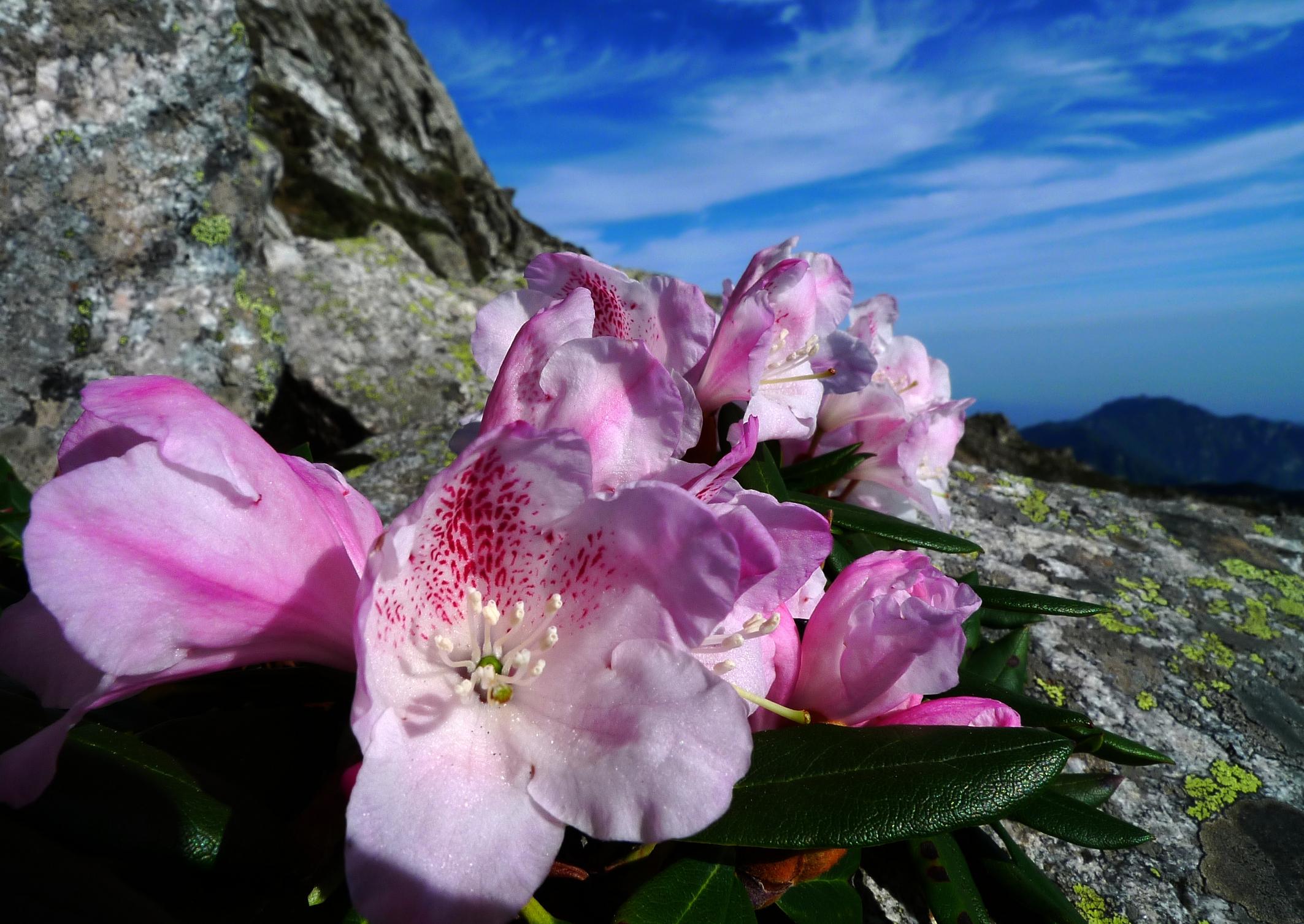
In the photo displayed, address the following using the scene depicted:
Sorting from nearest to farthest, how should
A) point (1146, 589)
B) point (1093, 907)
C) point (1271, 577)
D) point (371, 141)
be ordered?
point (1093, 907) < point (1146, 589) < point (1271, 577) < point (371, 141)

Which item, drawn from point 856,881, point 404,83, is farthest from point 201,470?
point 404,83

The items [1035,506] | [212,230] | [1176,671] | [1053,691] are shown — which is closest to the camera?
[1053,691]

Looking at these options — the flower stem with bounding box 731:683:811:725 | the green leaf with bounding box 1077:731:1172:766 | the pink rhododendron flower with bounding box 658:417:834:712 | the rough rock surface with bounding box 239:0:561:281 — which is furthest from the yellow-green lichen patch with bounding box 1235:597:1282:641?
the rough rock surface with bounding box 239:0:561:281

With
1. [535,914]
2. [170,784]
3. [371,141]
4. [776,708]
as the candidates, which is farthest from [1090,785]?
[371,141]

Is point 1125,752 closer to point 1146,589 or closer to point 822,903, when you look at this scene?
point 822,903

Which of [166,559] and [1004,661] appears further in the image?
[1004,661]

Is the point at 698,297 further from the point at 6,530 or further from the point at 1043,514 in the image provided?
the point at 1043,514

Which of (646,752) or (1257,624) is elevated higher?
(646,752)
